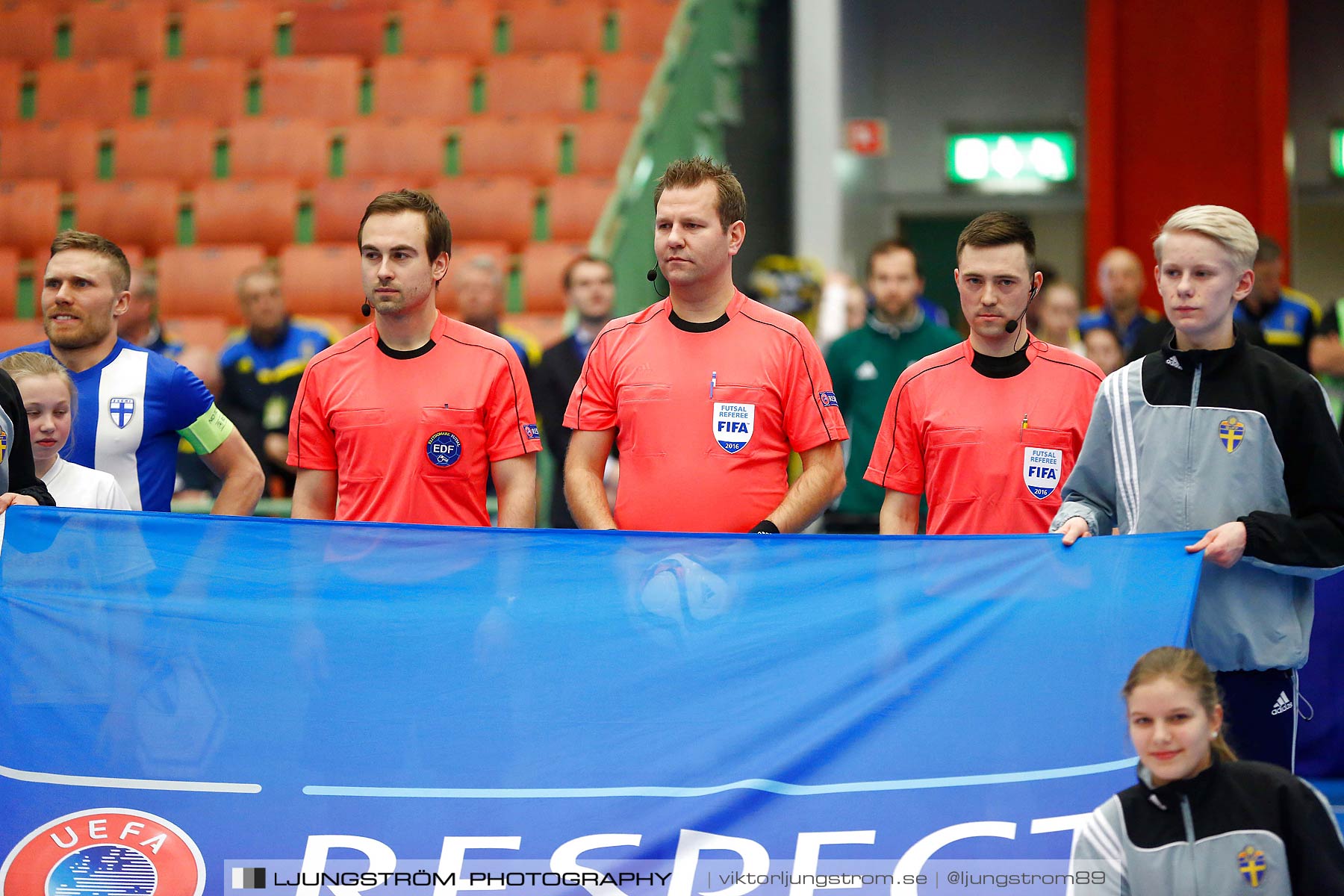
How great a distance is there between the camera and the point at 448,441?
13.1ft

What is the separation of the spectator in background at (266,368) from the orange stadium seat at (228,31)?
15.2 feet

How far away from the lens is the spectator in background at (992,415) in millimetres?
3850

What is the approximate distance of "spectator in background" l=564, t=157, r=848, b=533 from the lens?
387 centimetres

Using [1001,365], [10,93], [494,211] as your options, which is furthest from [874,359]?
[10,93]

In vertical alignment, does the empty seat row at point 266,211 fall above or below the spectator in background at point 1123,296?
above

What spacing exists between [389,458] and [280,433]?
3.33 metres

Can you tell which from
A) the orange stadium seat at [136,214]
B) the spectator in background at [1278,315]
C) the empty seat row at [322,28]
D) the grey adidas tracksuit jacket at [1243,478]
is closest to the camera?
the grey adidas tracksuit jacket at [1243,478]

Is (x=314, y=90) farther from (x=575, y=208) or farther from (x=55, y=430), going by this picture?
(x=55, y=430)

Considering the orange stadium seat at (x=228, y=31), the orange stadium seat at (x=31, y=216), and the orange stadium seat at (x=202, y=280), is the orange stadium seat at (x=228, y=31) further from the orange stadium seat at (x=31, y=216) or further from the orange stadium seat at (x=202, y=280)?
the orange stadium seat at (x=202, y=280)

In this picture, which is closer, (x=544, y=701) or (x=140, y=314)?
(x=544, y=701)

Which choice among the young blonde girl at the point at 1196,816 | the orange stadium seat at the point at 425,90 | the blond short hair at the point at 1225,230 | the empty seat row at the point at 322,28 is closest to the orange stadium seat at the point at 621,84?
the empty seat row at the point at 322,28

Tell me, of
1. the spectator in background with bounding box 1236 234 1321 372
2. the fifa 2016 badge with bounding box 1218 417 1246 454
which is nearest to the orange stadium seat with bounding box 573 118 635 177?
the spectator in background with bounding box 1236 234 1321 372

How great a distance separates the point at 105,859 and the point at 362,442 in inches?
48.2

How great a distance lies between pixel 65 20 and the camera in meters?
11.8
